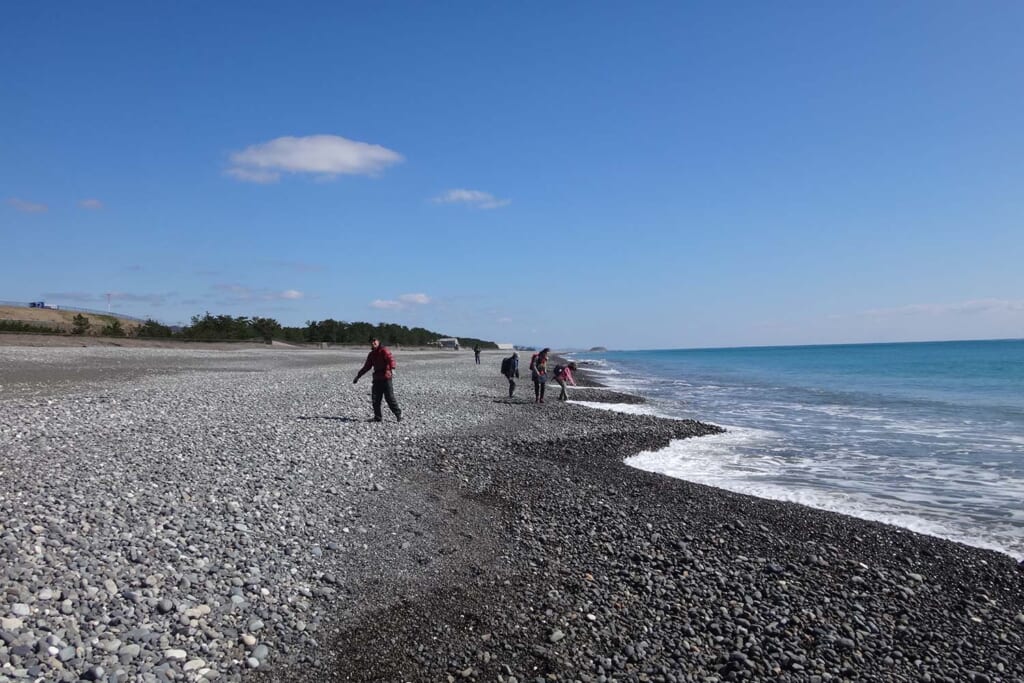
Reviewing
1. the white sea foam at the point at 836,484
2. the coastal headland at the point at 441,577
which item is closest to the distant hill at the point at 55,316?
the white sea foam at the point at 836,484

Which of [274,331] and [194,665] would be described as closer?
[194,665]

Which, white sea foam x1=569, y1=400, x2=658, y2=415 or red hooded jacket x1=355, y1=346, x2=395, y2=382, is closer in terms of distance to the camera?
red hooded jacket x1=355, y1=346, x2=395, y2=382

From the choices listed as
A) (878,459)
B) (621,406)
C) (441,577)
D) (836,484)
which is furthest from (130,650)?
(621,406)

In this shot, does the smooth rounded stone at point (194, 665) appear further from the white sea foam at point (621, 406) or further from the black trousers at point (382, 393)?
the white sea foam at point (621, 406)

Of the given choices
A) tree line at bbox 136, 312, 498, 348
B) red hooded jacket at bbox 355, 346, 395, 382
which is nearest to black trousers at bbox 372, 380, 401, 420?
red hooded jacket at bbox 355, 346, 395, 382

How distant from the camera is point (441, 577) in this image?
692 cm

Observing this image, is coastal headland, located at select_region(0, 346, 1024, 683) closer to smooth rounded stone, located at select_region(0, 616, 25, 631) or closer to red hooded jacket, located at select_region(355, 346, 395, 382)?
smooth rounded stone, located at select_region(0, 616, 25, 631)

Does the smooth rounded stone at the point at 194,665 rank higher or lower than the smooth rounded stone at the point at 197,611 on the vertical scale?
lower

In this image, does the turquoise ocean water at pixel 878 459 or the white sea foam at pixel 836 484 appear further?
the turquoise ocean water at pixel 878 459

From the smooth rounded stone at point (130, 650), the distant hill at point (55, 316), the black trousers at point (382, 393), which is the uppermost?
the distant hill at point (55, 316)

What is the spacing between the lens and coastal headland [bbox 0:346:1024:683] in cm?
523

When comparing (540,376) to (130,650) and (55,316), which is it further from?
(55,316)

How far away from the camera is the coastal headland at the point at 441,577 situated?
5227mm

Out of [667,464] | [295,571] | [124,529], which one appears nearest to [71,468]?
[124,529]
